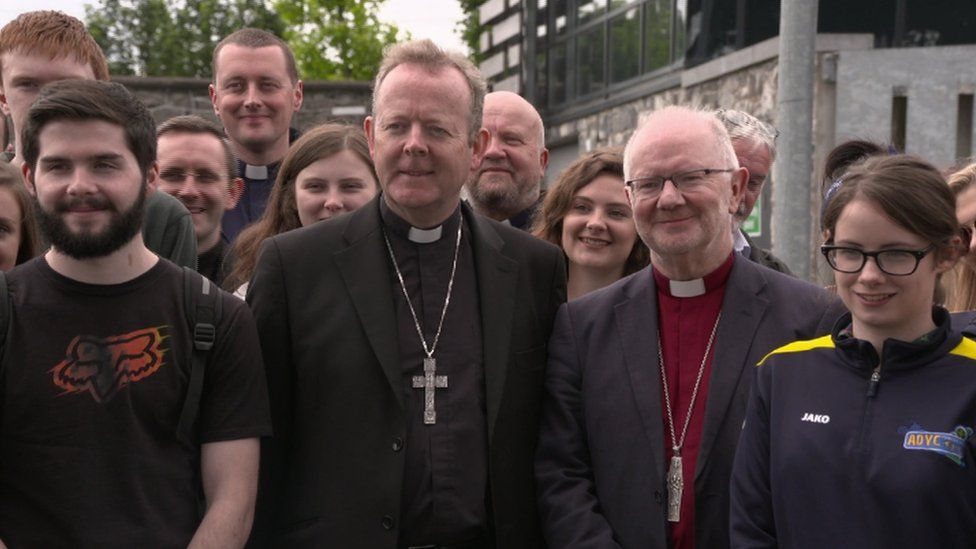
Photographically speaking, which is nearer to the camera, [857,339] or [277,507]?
[857,339]

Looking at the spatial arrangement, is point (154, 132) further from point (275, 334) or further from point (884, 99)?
point (884, 99)

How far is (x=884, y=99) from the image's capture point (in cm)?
1116

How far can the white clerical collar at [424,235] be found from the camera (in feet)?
Answer: 13.7

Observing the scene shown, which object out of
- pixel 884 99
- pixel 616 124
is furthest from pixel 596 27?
pixel 884 99

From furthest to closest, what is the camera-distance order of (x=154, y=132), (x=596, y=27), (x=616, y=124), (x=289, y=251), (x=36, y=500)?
(x=596, y=27)
(x=616, y=124)
(x=289, y=251)
(x=154, y=132)
(x=36, y=500)

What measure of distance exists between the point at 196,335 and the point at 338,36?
23.5 m

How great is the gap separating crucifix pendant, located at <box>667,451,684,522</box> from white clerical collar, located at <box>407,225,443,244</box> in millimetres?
983

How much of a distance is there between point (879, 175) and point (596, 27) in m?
14.2

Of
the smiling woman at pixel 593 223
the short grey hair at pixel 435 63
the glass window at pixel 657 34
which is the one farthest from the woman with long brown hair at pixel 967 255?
the glass window at pixel 657 34

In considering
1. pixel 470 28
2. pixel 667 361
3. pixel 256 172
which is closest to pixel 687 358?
pixel 667 361

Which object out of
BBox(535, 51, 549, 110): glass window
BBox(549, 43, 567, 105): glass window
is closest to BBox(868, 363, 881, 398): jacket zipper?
BBox(549, 43, 567, 105): glass window

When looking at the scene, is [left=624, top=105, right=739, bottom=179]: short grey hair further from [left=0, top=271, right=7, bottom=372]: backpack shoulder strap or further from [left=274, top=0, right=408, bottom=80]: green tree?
[left=274, top=0, right=408, bottom=80]: green tree

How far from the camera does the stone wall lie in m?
15.2

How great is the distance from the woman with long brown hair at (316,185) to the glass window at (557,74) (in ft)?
45.0
